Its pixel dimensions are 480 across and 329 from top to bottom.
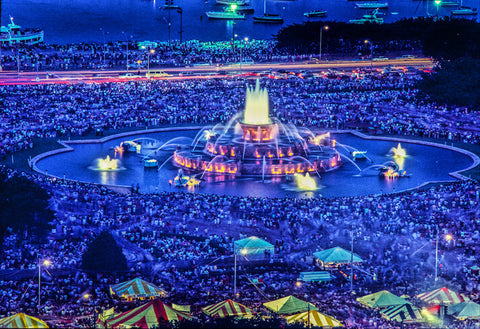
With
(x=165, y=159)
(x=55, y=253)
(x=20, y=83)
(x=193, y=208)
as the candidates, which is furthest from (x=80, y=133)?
(x=55, y=253)

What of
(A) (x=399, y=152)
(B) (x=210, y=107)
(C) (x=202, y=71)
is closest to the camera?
(A) (x=399, y=152)

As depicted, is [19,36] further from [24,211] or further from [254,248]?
[254,248]

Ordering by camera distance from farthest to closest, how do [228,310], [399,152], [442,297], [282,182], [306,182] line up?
[399,152]
[282,182]
[306,182]
[442,297]
[228,310]

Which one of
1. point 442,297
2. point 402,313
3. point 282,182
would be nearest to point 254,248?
point 442,297

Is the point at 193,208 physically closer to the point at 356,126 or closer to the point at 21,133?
the point at 21,133

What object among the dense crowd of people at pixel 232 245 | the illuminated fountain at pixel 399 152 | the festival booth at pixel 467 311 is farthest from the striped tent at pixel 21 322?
the illuminated fountain at pixel 399 152

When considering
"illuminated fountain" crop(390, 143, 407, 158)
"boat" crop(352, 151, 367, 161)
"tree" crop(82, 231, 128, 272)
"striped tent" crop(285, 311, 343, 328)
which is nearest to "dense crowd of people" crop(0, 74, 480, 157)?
"illuminated fountain" crop(390, 143, 407, 158)

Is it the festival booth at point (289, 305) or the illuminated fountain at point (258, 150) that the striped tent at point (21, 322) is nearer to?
the festival booth at point (289, 305)
